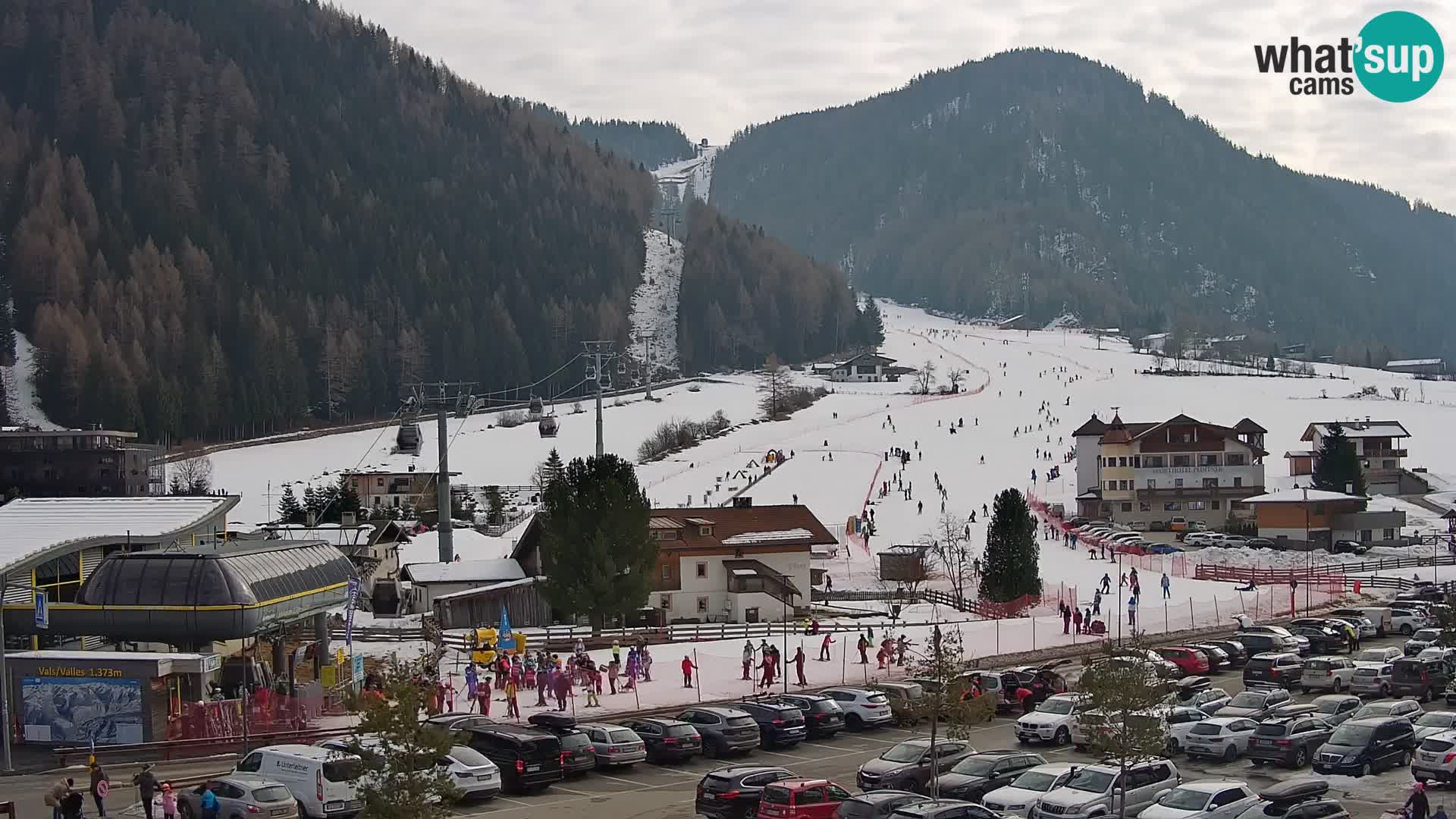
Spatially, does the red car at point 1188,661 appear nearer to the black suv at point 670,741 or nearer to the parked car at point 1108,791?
the parked car at point 1108,791

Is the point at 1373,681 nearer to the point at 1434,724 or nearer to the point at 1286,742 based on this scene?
the point at 1434,724

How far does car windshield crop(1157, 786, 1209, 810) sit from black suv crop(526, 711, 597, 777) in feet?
27.4

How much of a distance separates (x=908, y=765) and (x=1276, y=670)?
1217cm

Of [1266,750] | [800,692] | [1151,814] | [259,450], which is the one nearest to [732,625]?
[800,692]

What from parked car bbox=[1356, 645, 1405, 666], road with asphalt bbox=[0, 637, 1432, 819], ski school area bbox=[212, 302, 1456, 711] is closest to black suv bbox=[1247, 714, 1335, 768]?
road with asphalt bbox=[0, 637, 1432, 819]

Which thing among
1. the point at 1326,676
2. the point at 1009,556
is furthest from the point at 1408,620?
the point at 1009,556

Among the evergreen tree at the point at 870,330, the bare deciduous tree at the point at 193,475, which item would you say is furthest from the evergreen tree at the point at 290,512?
the evergreen tree at the point at 870,330

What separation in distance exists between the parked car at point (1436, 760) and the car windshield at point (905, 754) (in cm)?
690

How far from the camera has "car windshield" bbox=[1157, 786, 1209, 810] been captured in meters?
19.9

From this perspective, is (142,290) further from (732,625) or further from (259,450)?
(732,625)

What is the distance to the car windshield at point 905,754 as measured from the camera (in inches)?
900

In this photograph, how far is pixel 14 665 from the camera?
26.4 metres

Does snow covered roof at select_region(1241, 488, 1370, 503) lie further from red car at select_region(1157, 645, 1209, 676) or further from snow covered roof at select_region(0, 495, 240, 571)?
A: snow covered roof at select_region(0, 495, 240, 571)

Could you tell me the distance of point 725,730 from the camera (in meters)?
25.7
